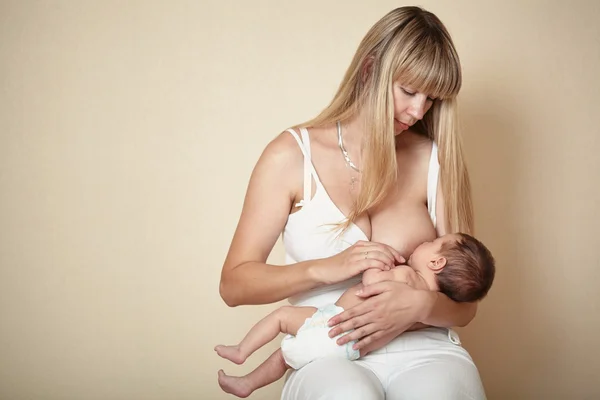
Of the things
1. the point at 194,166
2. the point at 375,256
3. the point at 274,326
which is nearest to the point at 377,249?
the point at 375,256

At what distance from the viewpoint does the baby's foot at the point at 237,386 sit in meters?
2.21

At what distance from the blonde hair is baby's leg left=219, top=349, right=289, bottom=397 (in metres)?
0.46

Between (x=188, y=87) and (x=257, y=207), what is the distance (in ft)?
4.39

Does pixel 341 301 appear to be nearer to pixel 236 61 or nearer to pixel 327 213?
Result: pixel 327 213

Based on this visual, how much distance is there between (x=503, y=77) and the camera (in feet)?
11.0

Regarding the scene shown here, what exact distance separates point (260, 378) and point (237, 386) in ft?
0.26

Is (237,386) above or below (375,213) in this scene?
below

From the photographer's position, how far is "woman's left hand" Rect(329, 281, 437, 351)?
1.91 meters

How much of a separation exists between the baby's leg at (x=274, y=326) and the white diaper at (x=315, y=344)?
53 mm

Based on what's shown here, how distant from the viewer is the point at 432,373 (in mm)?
1870

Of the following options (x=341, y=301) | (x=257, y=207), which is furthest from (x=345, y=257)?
(x=257, y=207)

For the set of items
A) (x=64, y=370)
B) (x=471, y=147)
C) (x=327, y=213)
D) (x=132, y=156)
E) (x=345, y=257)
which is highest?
(x=132, y=156)

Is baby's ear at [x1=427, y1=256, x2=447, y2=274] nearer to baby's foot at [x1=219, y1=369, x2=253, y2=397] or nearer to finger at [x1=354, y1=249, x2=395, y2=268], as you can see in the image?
finger at [x1=354, y1=249, x2=395, y2=268]

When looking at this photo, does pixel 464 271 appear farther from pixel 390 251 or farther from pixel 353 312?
pixel 353 312
